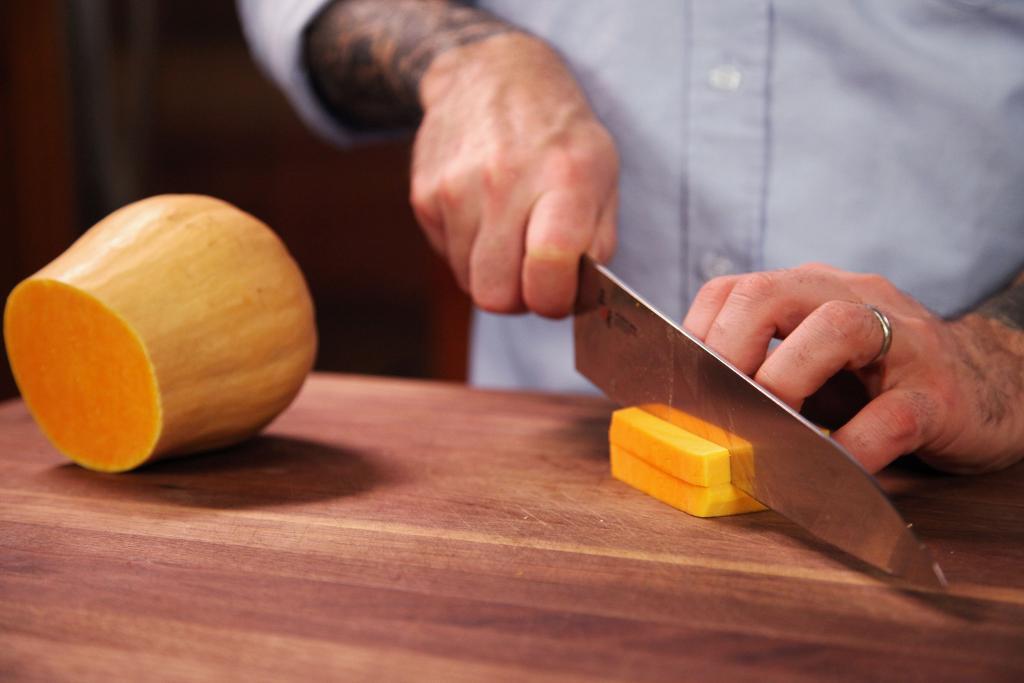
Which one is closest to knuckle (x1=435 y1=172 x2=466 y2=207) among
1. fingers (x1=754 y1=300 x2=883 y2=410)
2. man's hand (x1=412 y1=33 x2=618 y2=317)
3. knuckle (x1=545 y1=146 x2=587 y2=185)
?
man's hand (x1=412 y1=33 x2=618 y2=317)

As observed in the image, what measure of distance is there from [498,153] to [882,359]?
50 cm

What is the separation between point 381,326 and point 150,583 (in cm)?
484

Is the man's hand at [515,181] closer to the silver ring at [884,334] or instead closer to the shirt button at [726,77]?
the shirt button at [726,77]

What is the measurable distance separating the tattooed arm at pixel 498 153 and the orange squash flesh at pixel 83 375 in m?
0.40

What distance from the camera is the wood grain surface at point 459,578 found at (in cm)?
70

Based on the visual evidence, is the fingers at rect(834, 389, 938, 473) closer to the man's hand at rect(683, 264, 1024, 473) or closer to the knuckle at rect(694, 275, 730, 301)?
the man's hand at rect(683, 264, 1024, 473)

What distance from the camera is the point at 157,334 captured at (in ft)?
3.40

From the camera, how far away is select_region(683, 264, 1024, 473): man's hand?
0.94 meters

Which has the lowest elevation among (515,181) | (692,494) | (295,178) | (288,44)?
(295,178)

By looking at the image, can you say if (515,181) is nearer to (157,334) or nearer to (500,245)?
(500,245)

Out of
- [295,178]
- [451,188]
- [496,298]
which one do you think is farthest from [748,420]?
[295,178]

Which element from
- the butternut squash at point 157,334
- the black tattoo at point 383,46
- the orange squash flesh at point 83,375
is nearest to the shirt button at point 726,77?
the black tattoo at point 383,46

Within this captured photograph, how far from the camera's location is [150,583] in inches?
32.0

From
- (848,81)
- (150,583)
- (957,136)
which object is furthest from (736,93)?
(150,583)
